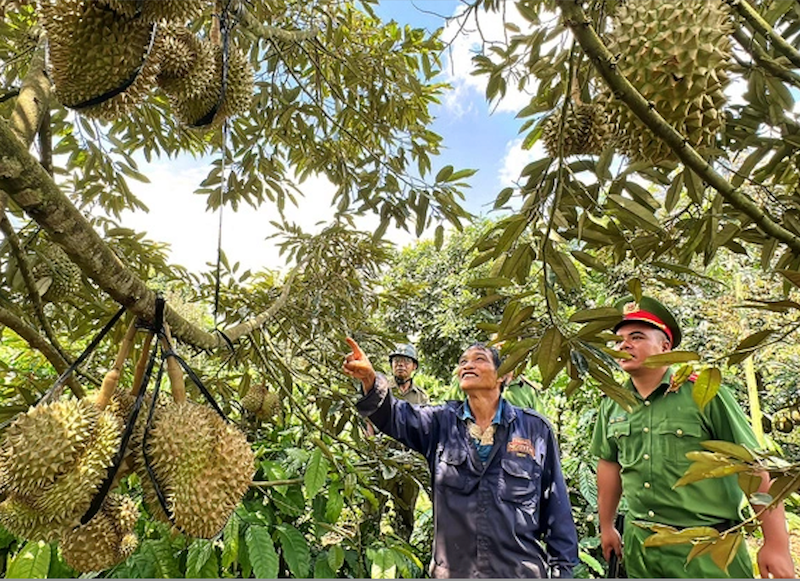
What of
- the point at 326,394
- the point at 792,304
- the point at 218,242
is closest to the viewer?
the point at 792,304

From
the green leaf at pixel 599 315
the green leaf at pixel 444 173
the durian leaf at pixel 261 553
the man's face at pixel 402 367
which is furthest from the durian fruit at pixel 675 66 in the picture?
the man's face at pixel 402 367

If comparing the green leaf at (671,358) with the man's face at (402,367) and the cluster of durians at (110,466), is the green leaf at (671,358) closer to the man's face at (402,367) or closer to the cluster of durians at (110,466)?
the cluster of durians at (110,466)

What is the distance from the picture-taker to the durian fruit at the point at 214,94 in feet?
4.06

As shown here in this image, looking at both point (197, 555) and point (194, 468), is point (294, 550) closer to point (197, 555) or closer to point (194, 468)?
point (197, 555)

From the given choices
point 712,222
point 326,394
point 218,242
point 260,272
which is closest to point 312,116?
point 260,272

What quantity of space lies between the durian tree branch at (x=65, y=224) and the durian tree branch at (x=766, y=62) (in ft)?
3.56

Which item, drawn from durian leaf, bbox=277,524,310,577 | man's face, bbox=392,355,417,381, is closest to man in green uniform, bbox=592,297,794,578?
durian leaf, bbox=277,524,310,577

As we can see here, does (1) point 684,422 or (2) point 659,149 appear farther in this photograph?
(1) point 684,422

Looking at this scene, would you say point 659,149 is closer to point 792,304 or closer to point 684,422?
point 792,304

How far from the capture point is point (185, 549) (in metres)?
A: 1.86

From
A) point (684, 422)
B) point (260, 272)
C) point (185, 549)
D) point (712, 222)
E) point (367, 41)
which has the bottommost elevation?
point (185, 549)

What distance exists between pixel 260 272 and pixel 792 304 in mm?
2569

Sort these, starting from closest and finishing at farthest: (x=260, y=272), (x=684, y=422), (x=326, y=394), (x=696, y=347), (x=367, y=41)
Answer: (x=684, y=422) < (x=326, y=394) < (x=367, y=41) < (x=260, y=272) < (x=696, y=347)

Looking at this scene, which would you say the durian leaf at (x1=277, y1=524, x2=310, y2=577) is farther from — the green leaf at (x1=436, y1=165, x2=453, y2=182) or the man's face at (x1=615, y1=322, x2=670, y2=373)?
the green leaf at (x1=436, y1=165, x2=453, y2=182)
